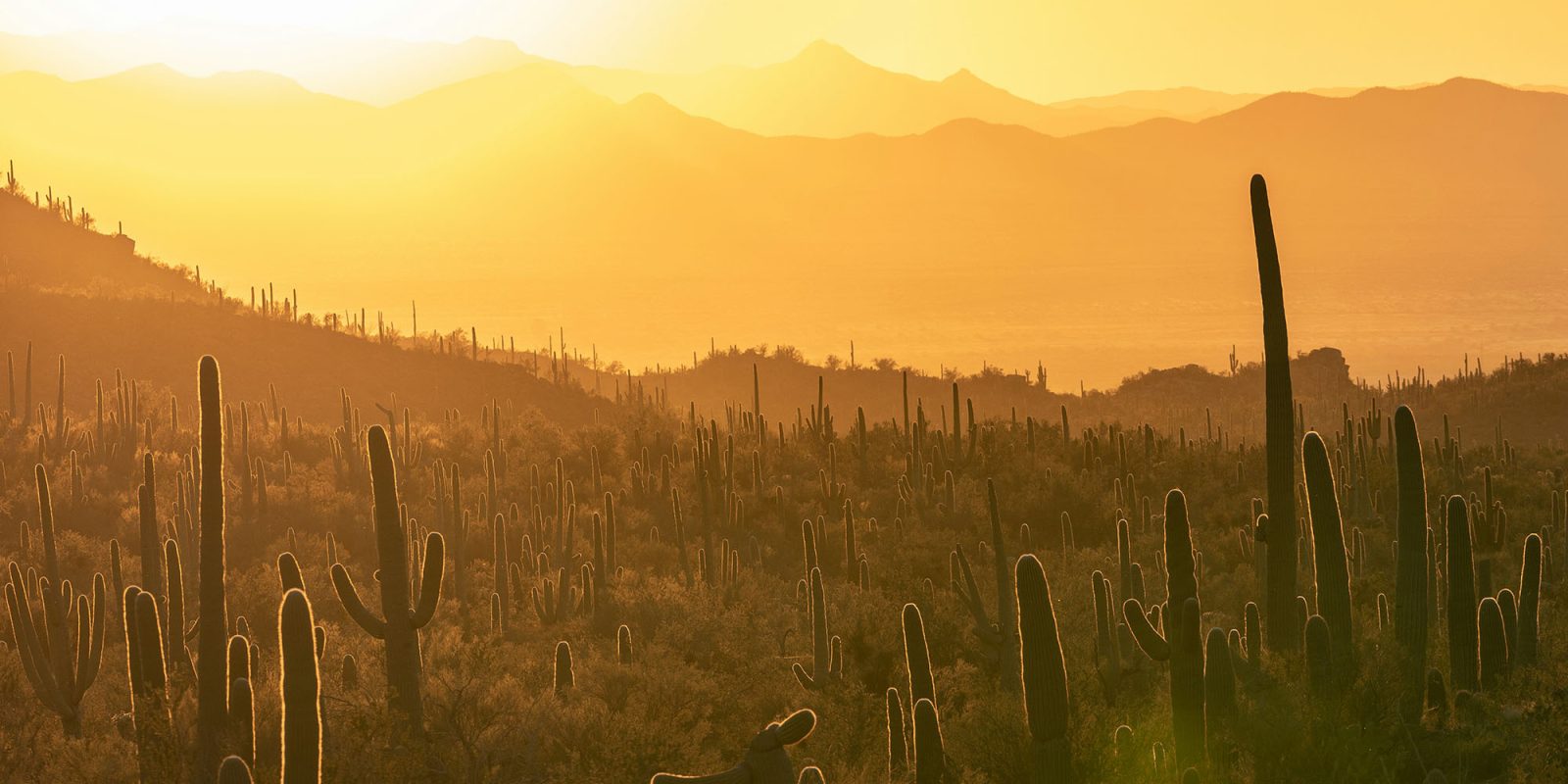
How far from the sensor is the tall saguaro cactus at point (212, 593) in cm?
1213

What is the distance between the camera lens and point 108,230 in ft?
244

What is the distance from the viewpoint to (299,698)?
28.7ft

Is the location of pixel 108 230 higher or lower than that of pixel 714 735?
higher

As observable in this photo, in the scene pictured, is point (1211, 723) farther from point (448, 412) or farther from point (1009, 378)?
point (1009, 378)

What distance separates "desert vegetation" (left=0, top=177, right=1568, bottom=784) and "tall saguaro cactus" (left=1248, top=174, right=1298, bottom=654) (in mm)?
42

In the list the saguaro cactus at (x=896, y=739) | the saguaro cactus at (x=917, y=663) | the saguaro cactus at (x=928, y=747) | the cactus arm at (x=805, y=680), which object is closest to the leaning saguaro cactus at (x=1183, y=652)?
the saguaro cactus at (x=917, y=663)

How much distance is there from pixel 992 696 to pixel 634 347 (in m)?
144

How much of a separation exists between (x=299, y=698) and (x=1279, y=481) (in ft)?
28.5

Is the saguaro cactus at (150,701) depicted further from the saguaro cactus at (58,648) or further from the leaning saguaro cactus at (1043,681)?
the leaning saguaro cactus at (1043,681)

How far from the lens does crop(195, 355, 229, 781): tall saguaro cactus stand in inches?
478

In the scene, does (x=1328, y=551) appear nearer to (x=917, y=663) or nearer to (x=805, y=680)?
(x=917, y=663)

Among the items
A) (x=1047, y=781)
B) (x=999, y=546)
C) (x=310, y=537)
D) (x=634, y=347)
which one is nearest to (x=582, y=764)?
(x=1047, y=781)

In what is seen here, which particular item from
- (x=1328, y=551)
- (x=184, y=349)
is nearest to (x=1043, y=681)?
(x=1328, y=551)

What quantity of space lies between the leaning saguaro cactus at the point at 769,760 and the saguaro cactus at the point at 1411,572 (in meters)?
7.13
